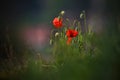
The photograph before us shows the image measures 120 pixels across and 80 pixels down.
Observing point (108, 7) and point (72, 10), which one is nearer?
point (108, 7)

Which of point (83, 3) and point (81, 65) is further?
point (83, 3)

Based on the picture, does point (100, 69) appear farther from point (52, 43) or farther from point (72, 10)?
point (72, 10)

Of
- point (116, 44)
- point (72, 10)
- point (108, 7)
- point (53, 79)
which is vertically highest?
point (72, 10)

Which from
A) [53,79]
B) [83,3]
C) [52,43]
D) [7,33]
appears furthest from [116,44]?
[83,3]

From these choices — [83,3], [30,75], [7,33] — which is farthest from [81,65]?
[83,3]

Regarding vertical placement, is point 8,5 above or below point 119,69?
above

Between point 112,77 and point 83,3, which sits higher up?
point 83,3

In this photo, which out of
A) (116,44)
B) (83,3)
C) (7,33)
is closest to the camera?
(116,44)

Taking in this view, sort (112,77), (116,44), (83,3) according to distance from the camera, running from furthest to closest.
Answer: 1. (83,3)
2. (116,44)
3. (112,77)

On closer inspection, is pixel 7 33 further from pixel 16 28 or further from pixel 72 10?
pixel 72 10
